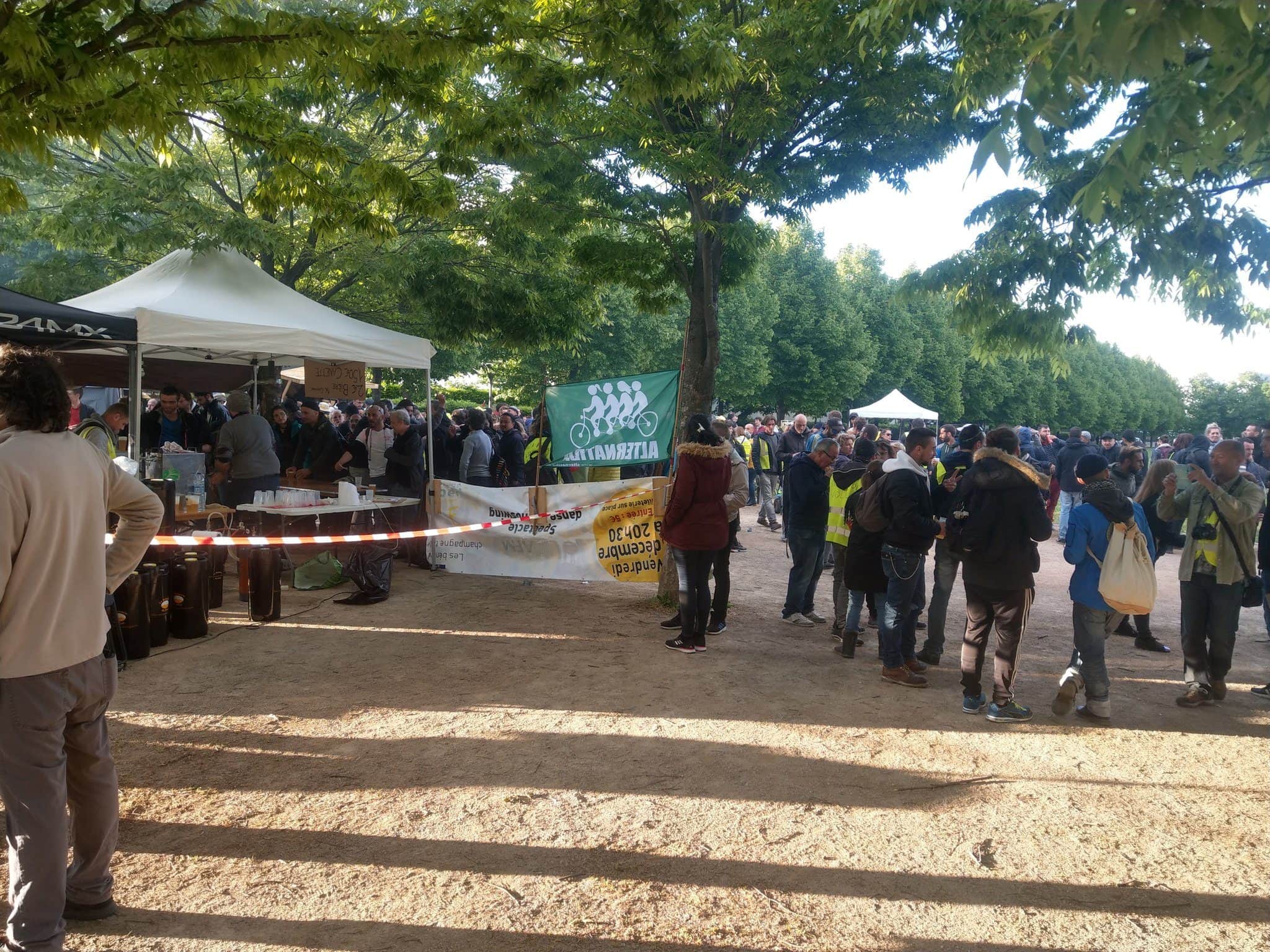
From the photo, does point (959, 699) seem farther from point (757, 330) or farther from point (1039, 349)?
point (757, 330)

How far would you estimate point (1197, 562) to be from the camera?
6.15 meters

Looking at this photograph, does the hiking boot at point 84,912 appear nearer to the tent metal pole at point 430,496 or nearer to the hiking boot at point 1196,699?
the hiking boot at point 1196,699

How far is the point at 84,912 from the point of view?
3.07 meters

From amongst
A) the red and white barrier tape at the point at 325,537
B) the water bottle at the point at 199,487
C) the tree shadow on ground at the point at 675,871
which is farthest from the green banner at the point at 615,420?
the tree shadow on ground at the point at 675,871

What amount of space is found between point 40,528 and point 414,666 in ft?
13.5

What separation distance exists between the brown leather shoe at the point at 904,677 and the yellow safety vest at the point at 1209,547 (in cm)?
211

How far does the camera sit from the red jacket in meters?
6.95

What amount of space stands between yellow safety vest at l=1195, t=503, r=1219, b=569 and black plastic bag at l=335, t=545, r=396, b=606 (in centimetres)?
707

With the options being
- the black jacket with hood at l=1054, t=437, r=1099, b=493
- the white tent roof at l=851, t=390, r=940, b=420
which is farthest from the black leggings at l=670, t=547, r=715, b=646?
the white tent roof at l=851, t=390, r=940, b=420

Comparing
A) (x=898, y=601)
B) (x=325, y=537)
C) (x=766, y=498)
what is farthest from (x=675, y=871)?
(x=766, y=498)

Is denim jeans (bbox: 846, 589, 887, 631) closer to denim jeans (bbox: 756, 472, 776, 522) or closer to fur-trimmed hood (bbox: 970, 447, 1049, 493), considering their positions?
fur-trimmed hood (bbox: 970, 447, 1049, 493)

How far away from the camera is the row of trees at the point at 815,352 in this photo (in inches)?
1364

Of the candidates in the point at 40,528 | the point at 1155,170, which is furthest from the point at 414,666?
the point at 1155,170

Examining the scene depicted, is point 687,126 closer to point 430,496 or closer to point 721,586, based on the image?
point 721,586
